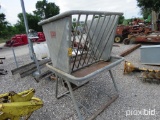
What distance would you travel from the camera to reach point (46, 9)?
36281 mm

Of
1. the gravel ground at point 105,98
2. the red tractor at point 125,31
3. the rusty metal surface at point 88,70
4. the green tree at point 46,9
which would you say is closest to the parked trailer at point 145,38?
the red tractor at point 125,31

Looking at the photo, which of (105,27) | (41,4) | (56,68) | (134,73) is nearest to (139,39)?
(134,73)

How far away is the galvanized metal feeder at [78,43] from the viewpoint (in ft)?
6.65

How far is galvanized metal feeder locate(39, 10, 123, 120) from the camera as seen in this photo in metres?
2.03

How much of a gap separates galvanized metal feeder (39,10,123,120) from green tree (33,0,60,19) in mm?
34668

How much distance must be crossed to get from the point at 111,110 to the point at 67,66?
1211 millimetres

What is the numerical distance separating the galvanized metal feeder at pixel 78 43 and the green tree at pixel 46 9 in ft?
114

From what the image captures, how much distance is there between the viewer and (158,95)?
120 inches

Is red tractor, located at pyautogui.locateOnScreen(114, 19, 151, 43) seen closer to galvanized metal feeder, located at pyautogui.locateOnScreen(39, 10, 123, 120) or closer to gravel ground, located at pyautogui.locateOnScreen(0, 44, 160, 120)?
gravel ground, located at pyautogui.locateOnScreen(0, 44, 160, 120)

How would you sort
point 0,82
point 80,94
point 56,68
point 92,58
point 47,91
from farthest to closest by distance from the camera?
point 0,82 < point 47,91 < point 80,94 < point 92,58 < point 56,68

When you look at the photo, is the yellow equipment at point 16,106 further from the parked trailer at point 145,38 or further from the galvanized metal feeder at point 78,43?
the parked trailer at point 145,38

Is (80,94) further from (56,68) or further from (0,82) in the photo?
(0,82)

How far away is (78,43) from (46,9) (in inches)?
1439

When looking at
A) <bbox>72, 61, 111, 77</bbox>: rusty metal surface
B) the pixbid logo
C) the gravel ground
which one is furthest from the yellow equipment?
the pixbid logo
